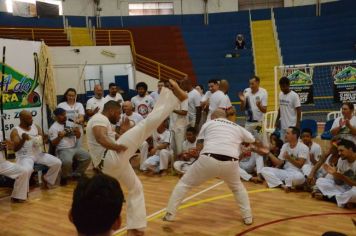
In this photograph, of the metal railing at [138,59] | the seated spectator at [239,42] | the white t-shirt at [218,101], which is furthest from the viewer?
the seated spectator at [239,42]

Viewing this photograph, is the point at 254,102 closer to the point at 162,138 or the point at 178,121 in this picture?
the point at 178,121

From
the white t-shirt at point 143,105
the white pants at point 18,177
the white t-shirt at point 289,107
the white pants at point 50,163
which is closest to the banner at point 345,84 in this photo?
the white t-shirt at point 289,107

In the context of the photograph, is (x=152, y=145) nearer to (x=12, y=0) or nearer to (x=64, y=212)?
(x=64, y=212)

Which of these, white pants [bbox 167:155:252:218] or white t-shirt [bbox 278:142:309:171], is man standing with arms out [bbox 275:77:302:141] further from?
white pants [bbox 167:155:252:218]

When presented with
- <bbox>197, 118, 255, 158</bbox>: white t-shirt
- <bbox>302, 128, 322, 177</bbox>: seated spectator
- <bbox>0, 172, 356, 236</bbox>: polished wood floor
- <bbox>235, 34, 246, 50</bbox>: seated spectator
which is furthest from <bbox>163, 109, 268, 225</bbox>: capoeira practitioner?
<bbox>235, 34, 246, 50</bbox>: seated spectator

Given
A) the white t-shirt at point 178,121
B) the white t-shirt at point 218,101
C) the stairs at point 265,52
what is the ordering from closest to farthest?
the white t-shirt at point 218,101 < the white t-shirt at point 178,121 < the stairs at point 265,52

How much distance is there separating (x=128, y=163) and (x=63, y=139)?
367 cm

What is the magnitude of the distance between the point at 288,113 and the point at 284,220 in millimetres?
2817

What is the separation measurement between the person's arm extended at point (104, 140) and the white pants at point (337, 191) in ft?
10.6

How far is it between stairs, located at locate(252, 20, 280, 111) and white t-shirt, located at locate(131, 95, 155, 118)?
8437 mm

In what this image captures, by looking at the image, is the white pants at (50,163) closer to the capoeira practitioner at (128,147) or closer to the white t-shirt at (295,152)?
the capoeira practitioner at (128,147)

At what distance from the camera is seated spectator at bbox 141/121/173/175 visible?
813cm

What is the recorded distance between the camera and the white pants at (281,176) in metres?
6.43

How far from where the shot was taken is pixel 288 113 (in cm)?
748
